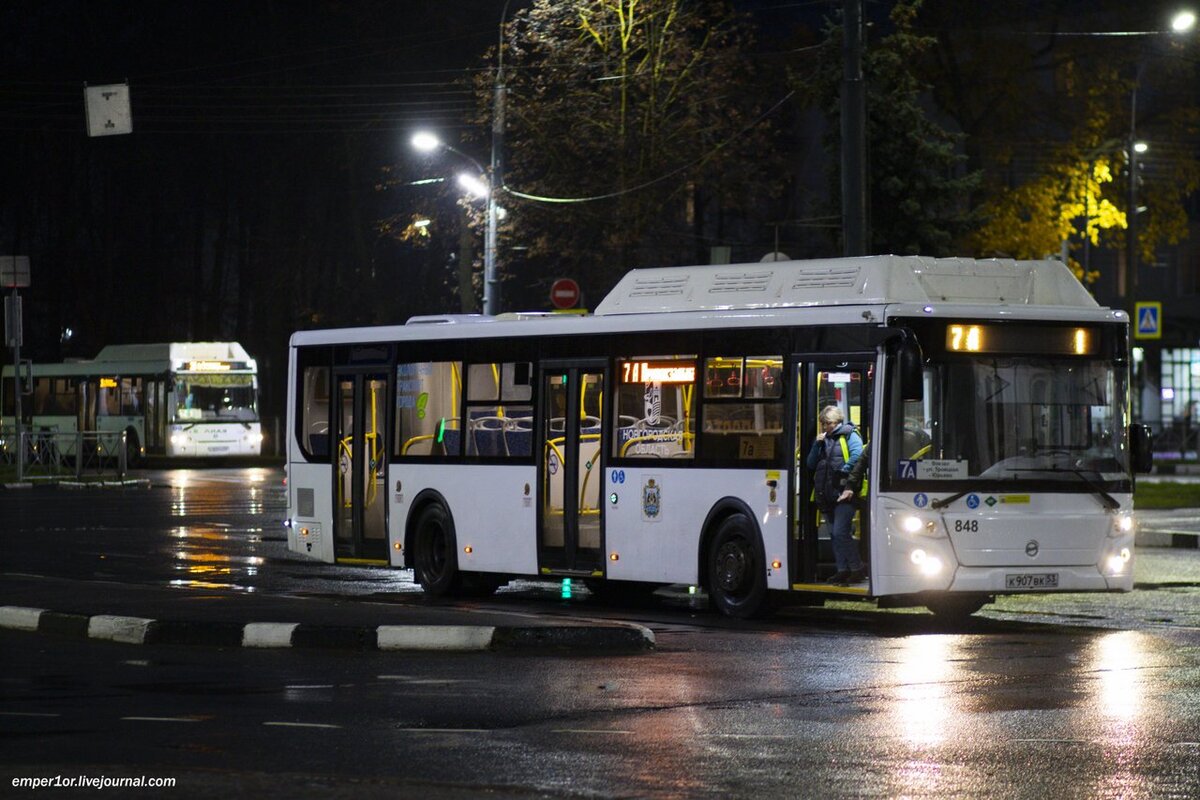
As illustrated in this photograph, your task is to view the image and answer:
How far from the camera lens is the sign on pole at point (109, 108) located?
93.6ft

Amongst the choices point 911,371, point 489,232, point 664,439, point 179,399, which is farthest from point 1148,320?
point 911,371

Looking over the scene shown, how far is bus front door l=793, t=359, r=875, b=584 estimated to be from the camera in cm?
1612

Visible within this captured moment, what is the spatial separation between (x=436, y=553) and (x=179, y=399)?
117ft

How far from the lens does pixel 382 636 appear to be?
14.1 metres

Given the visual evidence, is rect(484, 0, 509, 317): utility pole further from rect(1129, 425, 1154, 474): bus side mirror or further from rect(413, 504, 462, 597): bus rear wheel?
rect(1129, 425, 1154, 474): bus side mirror

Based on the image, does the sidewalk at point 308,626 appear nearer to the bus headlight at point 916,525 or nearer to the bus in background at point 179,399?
the bus headlight at point 916,525

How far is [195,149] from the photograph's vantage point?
59.8m

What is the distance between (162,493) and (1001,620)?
2513 centimetres

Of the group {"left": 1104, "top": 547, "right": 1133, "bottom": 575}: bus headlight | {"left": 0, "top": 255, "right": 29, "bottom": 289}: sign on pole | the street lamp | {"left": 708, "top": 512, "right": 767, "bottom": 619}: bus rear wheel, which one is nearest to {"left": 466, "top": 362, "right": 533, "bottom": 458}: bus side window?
{"left": 708, "top": 512, "right": 767, "bottom": 619}: bus rear wheel

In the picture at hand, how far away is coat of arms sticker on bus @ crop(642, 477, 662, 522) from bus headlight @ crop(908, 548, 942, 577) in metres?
2.64

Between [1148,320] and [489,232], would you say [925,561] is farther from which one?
[1148,320]

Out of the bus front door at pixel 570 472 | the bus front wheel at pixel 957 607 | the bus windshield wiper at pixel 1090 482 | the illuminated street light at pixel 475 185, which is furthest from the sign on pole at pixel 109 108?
the bus windshield wiper at pixel 1090 482

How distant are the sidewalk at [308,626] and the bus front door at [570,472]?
8.21ft

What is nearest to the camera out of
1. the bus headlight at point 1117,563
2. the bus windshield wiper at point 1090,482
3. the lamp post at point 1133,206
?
the bus windshield wiper at point 1090,482
